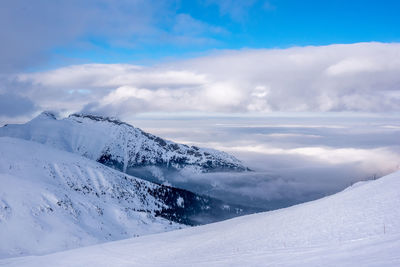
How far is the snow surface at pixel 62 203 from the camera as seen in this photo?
10450 cm

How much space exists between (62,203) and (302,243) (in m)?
123

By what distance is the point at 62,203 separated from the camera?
425ft

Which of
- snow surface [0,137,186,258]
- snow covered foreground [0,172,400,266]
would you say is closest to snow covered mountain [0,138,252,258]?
snow surface [0,137,186,258]

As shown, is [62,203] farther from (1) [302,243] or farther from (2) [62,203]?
(1) [302,243]

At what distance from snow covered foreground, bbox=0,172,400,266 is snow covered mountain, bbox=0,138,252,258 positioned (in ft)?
246

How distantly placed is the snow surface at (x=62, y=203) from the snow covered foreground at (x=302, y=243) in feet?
246

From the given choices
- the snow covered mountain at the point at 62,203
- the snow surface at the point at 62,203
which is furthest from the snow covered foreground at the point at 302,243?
the snow surface at the point at 62,203

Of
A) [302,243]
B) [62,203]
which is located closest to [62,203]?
[62,203]

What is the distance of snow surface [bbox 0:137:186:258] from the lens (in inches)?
4114

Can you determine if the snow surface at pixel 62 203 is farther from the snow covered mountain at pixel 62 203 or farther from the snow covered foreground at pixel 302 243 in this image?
the snow covered foreground at pixel 302 243

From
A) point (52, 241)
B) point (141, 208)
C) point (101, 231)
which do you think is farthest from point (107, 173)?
point (52, 241)

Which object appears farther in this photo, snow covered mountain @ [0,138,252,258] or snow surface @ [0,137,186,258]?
snow covered mountain @ [0,138,252,258]

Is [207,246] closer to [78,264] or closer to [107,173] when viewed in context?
[78,264]

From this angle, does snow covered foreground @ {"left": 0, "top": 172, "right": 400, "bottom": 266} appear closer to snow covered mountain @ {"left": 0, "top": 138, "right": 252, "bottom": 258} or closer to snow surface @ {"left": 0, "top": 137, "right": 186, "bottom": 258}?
snow covered mountain @ {"left": 0, "top": 138, "right": 252, "bottom": 258}
